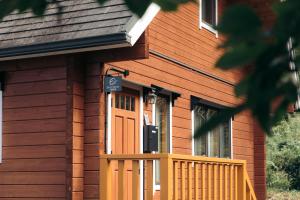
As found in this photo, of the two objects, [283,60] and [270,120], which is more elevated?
[283,60]

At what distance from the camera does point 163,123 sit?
412 inches

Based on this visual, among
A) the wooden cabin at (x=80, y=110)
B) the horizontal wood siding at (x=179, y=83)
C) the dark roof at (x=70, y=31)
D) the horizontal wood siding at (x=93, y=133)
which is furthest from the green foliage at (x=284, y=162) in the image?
the dark roof at (x=70, y=31)

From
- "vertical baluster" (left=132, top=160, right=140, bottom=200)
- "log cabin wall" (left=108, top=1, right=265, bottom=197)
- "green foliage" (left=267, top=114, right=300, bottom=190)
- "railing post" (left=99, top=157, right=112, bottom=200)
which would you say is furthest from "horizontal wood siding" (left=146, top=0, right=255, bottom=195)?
"green foliage" (left=267, top=114, right=300, bottom=190)

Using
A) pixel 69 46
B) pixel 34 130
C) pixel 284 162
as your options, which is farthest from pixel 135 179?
pixel 284 162

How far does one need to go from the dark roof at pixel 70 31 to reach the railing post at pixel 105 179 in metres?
1.51

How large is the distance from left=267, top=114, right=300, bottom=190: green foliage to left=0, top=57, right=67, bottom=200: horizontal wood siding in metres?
13.1

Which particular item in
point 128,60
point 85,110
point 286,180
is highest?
point 128,60

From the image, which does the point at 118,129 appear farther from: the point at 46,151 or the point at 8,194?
the point at 8,194

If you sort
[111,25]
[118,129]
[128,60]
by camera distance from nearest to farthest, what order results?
[111,25] < [128,60] < [118,129]

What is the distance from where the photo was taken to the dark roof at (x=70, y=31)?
795cm

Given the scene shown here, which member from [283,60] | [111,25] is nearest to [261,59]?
[283,60]

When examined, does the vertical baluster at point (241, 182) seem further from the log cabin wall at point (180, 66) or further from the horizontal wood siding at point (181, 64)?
the horizontal wood siding at point (181, 64)

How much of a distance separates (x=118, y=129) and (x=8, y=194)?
1.77 meters

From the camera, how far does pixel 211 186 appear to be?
8.28 m
